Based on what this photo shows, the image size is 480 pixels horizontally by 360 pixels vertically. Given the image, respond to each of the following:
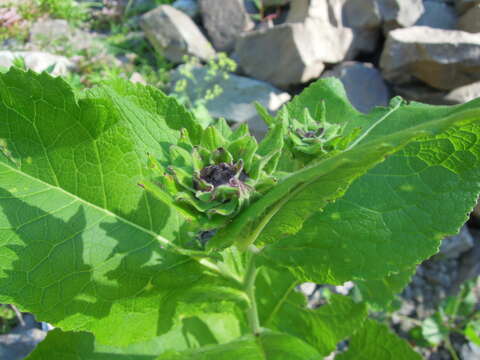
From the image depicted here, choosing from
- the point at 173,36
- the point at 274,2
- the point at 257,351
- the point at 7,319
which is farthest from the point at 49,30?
the point at 257,351

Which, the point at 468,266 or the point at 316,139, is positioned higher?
the point at 316,139

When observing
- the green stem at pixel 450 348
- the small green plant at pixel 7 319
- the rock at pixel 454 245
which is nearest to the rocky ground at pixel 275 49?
the rock at pixel 454 245

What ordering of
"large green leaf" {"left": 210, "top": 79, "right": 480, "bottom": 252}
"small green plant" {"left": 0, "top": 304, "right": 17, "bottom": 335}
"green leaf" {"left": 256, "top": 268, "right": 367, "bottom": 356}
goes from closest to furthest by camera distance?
"large green leaf" {"left": 210, "top": 79, "right": 480, "bottom": 252} < "green leaf" {"left": 256, "top": 268, "right": 367, "bottom": 356} < "small green plant" {"left": 0, "top": 304, "right": 17, "bottom": 335}

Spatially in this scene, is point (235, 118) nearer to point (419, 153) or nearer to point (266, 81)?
point (266, 81)

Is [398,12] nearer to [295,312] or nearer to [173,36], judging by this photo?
[173,36]

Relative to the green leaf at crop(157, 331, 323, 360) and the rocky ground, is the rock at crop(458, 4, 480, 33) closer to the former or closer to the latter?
the rocky ground

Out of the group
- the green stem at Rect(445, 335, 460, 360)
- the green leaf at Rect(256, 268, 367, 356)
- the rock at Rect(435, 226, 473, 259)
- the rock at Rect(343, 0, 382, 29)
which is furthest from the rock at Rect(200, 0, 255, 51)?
the green leaf at Rect(256, 268, 367, 356)
